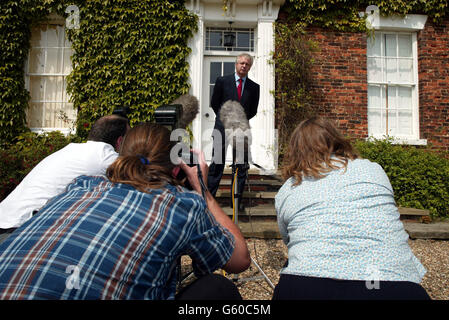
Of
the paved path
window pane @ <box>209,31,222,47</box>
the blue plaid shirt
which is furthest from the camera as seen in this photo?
window pane @ <box>209,31,222,47</box>

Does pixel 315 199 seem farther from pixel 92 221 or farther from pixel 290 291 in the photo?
pixel 92 221

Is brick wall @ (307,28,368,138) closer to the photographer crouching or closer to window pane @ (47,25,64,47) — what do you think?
window pane @ (47,25,64,47)

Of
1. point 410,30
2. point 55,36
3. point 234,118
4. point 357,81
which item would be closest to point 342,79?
point 357,81

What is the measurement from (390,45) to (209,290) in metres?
7.64

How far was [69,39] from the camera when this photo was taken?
609 centimetres

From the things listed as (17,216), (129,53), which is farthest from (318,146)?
(129,53)

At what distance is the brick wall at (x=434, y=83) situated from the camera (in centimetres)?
643

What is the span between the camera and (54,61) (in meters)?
6.54

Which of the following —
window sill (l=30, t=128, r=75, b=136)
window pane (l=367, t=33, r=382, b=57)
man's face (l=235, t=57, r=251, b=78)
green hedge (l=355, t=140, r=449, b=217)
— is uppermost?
window pane (l=367, t=33, r=382, b=57)

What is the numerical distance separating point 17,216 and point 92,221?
113 cm

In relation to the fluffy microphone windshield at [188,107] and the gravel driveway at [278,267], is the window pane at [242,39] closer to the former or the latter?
the gravel driveway at [278,267]

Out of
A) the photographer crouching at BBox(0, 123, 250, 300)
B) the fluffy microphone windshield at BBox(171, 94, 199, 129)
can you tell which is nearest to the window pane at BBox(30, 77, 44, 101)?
the fluffy microphone windshield at BBox(171, 94, 199, 129)

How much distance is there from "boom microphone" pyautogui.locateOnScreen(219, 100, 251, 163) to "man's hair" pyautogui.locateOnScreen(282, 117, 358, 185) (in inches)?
39.8

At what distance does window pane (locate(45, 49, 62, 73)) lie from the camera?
6.51 metres
